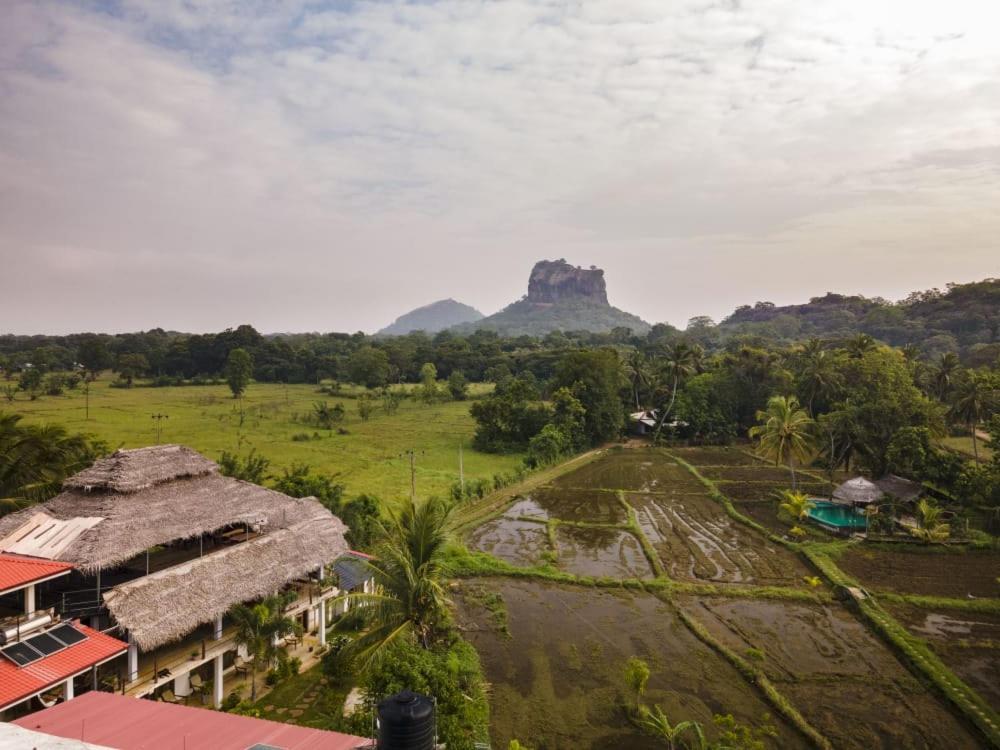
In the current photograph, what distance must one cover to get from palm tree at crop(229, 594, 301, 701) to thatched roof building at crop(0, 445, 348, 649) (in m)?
0.31

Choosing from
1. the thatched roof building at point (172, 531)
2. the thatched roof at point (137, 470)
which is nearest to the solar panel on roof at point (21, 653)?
the thatched roof building at point (172, 531)

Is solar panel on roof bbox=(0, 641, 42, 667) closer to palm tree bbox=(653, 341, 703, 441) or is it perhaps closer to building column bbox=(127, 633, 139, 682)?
building column bbox=(127, 633, 139, 682)

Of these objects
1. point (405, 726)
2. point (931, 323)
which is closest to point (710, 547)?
point (405, 726)

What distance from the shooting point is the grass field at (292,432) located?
3384 centimetres

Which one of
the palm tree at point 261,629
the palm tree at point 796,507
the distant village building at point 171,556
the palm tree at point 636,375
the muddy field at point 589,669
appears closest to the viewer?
the distant village building at point 171,556

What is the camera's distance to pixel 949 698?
1323cm

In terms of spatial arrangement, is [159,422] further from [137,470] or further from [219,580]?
[219,580]

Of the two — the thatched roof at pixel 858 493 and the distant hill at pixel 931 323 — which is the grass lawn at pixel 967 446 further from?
Result: the distant hill at pixel 931 323

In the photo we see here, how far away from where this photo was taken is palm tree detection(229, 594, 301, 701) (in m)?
12.9

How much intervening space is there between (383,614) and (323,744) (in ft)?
19.4

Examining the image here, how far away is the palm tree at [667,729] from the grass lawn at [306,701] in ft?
22.0

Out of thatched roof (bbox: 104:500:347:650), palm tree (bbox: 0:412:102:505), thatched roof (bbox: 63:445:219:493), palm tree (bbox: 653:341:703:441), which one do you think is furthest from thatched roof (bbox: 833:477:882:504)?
palm tree (bbox: 0:412:102:505)

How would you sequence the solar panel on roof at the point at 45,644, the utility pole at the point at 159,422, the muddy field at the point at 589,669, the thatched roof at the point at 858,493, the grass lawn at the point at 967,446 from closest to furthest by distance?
the solar panel on roof at the point at 45,644 < the muddy field at the point at 589,669 < the thatched roof at the point at 858,493 < the grass lawn at the point at 967,446 < the utility pole at the point at 159,422

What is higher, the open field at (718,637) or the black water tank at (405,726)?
the black water tank at (405,726)
